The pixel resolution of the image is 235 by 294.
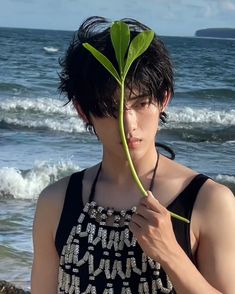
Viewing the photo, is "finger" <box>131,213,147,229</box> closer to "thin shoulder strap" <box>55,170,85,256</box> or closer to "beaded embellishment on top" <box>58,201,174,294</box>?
"beaded embellishment on top" <box>58,201,174,294</box>

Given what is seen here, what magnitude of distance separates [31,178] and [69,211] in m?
8.65

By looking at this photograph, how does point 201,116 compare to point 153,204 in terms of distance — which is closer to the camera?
point 153,204

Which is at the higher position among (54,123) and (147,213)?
(147,213)

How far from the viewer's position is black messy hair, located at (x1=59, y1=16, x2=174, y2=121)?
1.90 meters

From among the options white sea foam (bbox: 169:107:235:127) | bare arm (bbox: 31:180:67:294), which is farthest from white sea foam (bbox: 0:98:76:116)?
bare arm (bbox: 31:180:67:294)

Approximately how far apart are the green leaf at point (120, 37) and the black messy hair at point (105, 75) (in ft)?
0.52

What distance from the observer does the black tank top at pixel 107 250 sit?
1.89 metres

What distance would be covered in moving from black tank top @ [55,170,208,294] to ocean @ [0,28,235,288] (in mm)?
421

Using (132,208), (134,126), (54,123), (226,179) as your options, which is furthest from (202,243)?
(54,123)

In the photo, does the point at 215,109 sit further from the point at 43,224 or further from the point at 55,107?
the point at 43,224

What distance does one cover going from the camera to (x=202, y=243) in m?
1.88

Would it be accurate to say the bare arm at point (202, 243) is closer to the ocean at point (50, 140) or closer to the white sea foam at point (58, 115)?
the ocean at point (50, 140)

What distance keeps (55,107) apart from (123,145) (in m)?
18.3

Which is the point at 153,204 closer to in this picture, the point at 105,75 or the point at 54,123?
the point at 105,75
